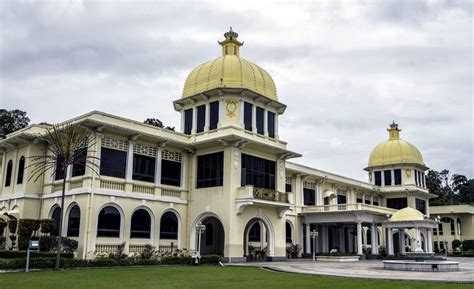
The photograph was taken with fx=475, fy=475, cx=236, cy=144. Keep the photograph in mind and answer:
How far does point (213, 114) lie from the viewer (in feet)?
106

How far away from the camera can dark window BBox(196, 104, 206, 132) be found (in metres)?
32.8

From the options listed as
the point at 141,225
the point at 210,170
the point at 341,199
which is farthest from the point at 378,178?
the point at 141,225

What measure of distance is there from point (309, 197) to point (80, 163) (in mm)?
24244

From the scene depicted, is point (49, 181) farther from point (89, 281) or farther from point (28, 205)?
point (89, 281)

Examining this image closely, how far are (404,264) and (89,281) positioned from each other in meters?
16.6

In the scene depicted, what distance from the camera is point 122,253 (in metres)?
26.2

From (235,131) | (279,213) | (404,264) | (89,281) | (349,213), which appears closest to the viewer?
(89,281)

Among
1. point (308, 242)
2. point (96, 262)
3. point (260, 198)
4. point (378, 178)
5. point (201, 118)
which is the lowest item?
point (96, 262)

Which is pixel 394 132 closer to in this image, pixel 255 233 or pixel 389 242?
pixel 389 242

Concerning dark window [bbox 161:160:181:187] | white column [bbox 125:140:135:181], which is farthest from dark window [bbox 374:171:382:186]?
white column [bbox 125:140:135:181]

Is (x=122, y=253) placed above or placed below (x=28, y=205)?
below

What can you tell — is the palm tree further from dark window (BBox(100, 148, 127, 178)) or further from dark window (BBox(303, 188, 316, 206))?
dark window (BBox(303, 188, 316, 206))

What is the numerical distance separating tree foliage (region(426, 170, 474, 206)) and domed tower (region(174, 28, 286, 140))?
59.6 metres

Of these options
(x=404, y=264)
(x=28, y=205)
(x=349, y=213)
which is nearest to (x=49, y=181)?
(x=28, y=205)
